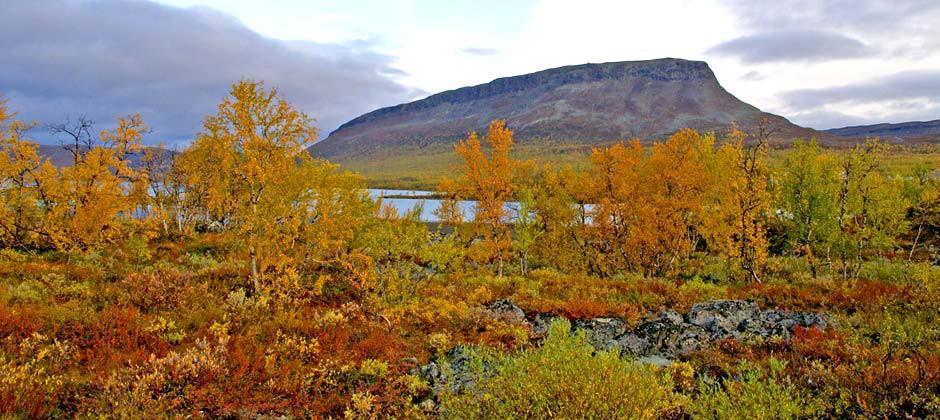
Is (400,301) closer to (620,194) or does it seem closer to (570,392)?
(570,392)

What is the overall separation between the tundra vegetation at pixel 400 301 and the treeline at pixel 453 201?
0.40ft

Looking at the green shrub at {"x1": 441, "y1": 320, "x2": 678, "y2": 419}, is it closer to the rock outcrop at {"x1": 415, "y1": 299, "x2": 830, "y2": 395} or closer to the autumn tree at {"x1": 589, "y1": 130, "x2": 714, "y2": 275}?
the rock outcrop at {"x1": 415, "y1": 299, "x2": 830, "y2": 395}

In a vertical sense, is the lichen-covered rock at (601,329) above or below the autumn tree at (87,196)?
below

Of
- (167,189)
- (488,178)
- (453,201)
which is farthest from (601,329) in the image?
(167,189)

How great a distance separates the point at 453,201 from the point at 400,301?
61.6ft

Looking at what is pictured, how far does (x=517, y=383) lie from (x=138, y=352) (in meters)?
8.32

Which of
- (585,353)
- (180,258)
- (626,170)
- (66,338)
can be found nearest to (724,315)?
(585,353)

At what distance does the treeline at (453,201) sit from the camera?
15234mm

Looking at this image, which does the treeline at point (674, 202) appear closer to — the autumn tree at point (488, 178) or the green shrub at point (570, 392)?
the autumn tree at point (488, 178)

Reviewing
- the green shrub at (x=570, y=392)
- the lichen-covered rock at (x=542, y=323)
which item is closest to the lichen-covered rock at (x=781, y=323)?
the lichen-covered rock at (x=542, y=323)

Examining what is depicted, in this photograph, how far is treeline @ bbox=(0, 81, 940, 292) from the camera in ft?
50.0

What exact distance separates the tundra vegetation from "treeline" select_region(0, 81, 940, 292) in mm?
121

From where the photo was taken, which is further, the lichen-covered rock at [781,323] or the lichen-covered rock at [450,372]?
the lichen-covered rock at [781,323]

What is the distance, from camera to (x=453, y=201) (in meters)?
35.3
